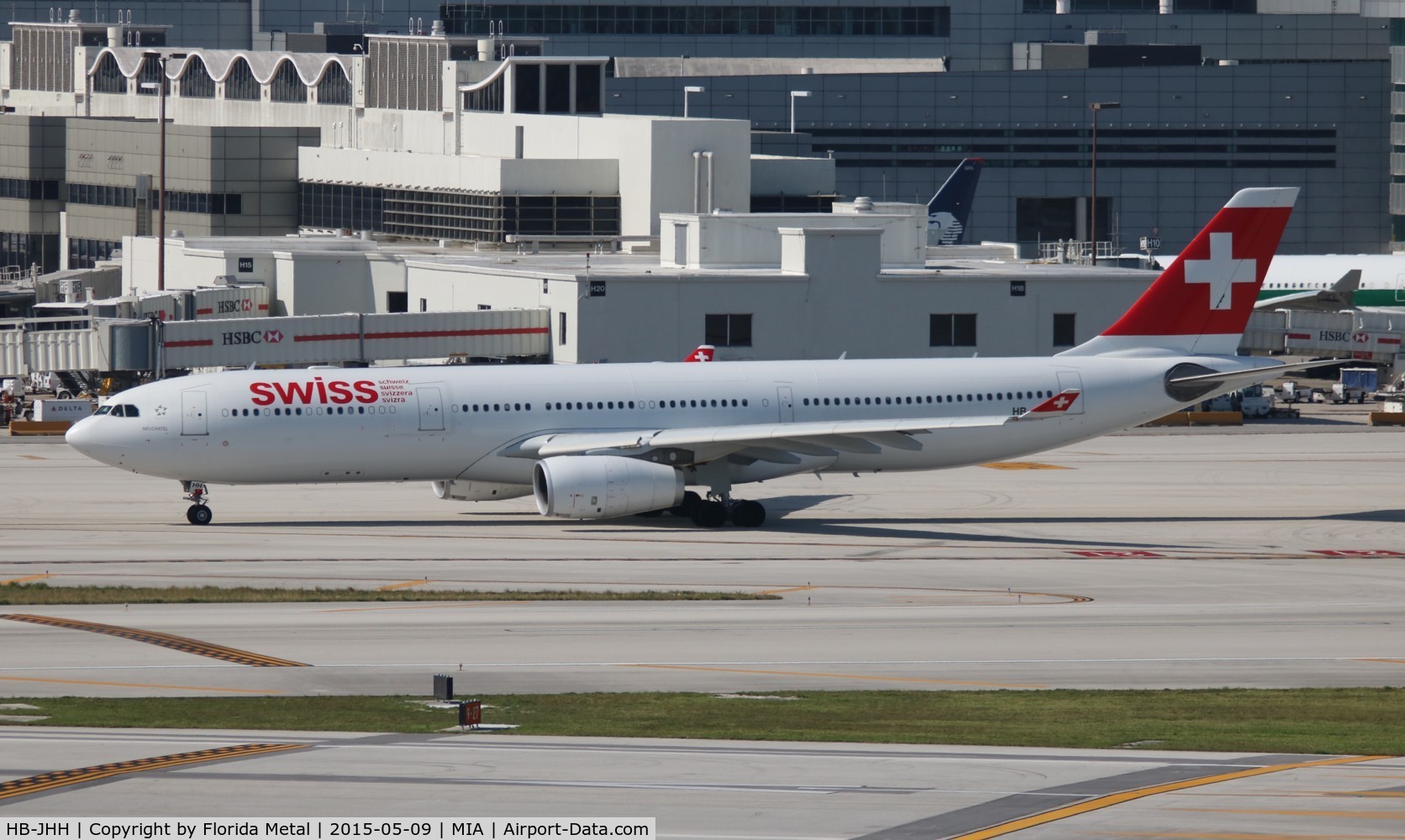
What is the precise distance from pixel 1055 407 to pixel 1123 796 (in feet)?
105

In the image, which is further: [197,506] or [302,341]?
[302,341]

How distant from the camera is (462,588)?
135ft

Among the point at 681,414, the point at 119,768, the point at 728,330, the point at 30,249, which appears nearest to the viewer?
the point at 119,768

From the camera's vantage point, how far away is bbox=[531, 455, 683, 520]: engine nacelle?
48594 millimetres

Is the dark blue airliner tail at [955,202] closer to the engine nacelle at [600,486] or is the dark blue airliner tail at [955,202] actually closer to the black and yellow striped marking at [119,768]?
the engine nacelle at [600,486]

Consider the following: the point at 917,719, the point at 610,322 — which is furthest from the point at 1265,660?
the point at 610,322

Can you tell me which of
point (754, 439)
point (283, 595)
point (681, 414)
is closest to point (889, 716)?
point (283, 595)

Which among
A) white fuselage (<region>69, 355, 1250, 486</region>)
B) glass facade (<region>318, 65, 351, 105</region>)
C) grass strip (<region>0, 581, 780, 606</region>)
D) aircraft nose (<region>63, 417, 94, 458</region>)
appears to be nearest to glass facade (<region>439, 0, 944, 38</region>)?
glass facade (<region>318, 65, 351, 105</region>)

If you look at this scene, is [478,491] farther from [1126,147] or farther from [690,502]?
Answer: [1126,147]

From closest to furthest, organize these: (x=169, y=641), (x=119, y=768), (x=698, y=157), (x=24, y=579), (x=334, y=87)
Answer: (x=119, y=768)
(x=169, y=641)
(x=24, y=579)
(x=698, y=157)
(x=334, y=87)

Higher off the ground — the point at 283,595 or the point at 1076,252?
the point at 1076,252

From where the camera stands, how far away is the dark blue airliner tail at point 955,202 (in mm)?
120750

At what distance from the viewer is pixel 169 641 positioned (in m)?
34.7

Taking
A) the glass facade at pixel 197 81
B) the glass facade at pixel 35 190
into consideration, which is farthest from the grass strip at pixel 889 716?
the glass facade at pixel 197 81
